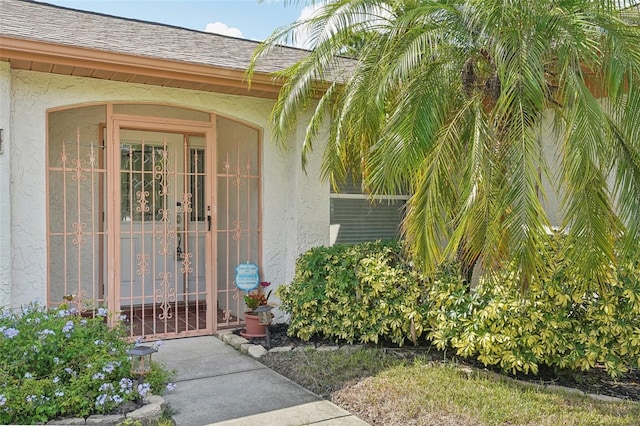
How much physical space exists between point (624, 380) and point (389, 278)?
256 centimetres

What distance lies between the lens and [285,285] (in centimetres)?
640

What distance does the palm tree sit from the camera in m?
3.61

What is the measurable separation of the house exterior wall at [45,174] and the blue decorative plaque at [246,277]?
0.82 ft

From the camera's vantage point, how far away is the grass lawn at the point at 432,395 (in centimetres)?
385

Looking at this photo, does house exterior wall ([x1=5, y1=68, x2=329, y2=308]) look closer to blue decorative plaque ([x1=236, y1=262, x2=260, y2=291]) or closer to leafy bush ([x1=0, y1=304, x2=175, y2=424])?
blue decorative plaque ([x1=236, y1=262, x2=260, y2=291])

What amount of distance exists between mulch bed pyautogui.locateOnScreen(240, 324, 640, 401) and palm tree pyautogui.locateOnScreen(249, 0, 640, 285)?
1219mm

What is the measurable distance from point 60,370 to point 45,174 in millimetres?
2466

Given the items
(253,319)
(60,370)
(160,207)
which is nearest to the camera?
(60,370)

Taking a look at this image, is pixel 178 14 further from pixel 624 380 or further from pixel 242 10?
pixel 624 380

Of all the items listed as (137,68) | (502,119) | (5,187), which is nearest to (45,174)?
(5,187)

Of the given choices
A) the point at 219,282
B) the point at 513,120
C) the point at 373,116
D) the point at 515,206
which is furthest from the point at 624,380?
the point at 219,282

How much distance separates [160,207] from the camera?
7566 mm

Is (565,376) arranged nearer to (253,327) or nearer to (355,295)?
(355,295)

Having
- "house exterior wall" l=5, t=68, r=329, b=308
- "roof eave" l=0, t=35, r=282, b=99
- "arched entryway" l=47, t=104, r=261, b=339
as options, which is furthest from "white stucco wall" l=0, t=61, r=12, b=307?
"arched entryway" l=47, t=104, r=261, b=339
